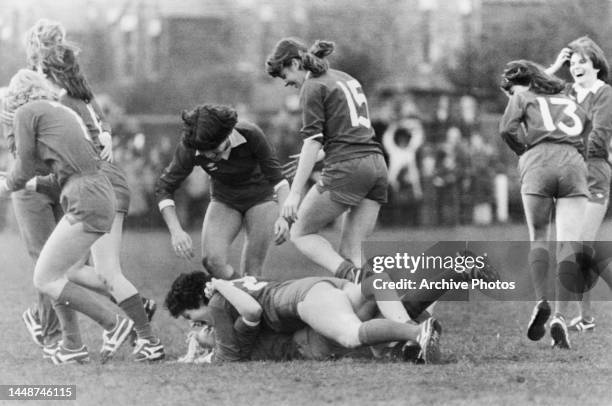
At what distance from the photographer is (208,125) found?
5.97 m

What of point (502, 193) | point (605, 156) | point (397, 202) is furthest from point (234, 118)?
point (397, 202)

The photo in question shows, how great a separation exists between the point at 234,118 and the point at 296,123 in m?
10.5

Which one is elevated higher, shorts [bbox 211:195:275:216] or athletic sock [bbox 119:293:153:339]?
shorts [bbox 211:195:275:216]

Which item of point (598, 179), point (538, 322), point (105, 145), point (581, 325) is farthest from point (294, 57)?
point (581, 325)

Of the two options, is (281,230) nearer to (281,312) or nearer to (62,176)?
(281,312)

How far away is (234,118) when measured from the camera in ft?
19.7

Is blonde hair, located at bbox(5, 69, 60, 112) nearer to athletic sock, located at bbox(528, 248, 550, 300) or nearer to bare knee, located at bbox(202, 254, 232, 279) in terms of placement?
bare knee, located at bbox(202, 254, 232, 279)

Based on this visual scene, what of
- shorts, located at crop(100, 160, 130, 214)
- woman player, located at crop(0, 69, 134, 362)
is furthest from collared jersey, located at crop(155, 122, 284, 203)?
woman player, located at crop(0, 69, 134, 362)

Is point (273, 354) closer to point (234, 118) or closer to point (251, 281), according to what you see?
point (251, 281)

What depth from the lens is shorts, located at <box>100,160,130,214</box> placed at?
6.25 m

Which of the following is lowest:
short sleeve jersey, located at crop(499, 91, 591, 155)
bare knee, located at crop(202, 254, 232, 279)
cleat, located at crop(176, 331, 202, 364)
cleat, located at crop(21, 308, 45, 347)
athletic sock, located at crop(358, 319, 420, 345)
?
cleat, located at crop(21, 308, 45, 347)

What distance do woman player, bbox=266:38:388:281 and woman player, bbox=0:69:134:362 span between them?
1.11 meters

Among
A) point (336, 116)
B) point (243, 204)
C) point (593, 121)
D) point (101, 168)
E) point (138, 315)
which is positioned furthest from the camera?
point (593, 121)

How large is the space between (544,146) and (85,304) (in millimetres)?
2549
